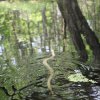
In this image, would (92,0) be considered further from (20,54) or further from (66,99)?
(66,99)

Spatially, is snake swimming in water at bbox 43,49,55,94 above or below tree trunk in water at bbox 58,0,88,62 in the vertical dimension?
below

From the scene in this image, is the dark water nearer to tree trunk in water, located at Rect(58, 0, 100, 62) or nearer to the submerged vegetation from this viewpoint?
the submerged vegetation

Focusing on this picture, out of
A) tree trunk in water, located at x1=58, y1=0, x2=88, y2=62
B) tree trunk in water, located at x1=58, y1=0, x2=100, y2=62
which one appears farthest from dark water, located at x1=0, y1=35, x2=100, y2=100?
tree trunk in water, located at x1=58, y1=0, x2=100, y2=62

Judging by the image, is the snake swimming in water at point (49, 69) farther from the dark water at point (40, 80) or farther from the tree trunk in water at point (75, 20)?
the tree trunk in water at point (75, 20)

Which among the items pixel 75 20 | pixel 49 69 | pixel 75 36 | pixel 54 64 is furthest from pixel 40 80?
pixel 75 20

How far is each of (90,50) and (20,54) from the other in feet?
6.82

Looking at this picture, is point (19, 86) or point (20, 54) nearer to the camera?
point (19, 86)

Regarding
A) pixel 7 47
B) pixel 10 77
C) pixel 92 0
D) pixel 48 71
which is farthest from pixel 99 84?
pixel 92 0

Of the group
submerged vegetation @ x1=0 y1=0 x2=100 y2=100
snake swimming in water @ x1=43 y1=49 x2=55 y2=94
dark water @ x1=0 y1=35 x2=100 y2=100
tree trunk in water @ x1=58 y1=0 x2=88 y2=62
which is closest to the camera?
dark water @ x1=0 y1=35 x2=100 y2=100

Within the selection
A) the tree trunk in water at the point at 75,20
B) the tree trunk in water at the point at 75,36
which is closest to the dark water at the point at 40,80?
the tree trunk in water at the point at 75,36

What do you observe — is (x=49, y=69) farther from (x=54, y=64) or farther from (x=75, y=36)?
(x=75, y=36)

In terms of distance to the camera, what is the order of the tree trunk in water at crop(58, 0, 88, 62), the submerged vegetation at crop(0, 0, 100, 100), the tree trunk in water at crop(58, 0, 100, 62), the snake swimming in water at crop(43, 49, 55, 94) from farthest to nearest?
the tree trunk in water at crop(58, 0, 100, 62) → the tree trunk in water at crop(58, 0, 88, 62) → the snake swimming in water at crop(43, 49, 55, 94) → the submerged vegetation at crop(0, 0, 100, 100)

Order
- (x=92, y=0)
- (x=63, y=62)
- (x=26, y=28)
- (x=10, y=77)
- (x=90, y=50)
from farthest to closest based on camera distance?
(x=92, y=0), (x=26, y=28), (x=90, y=50), (x=63, y=62), (x=10, y=77)

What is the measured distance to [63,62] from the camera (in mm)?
8531
